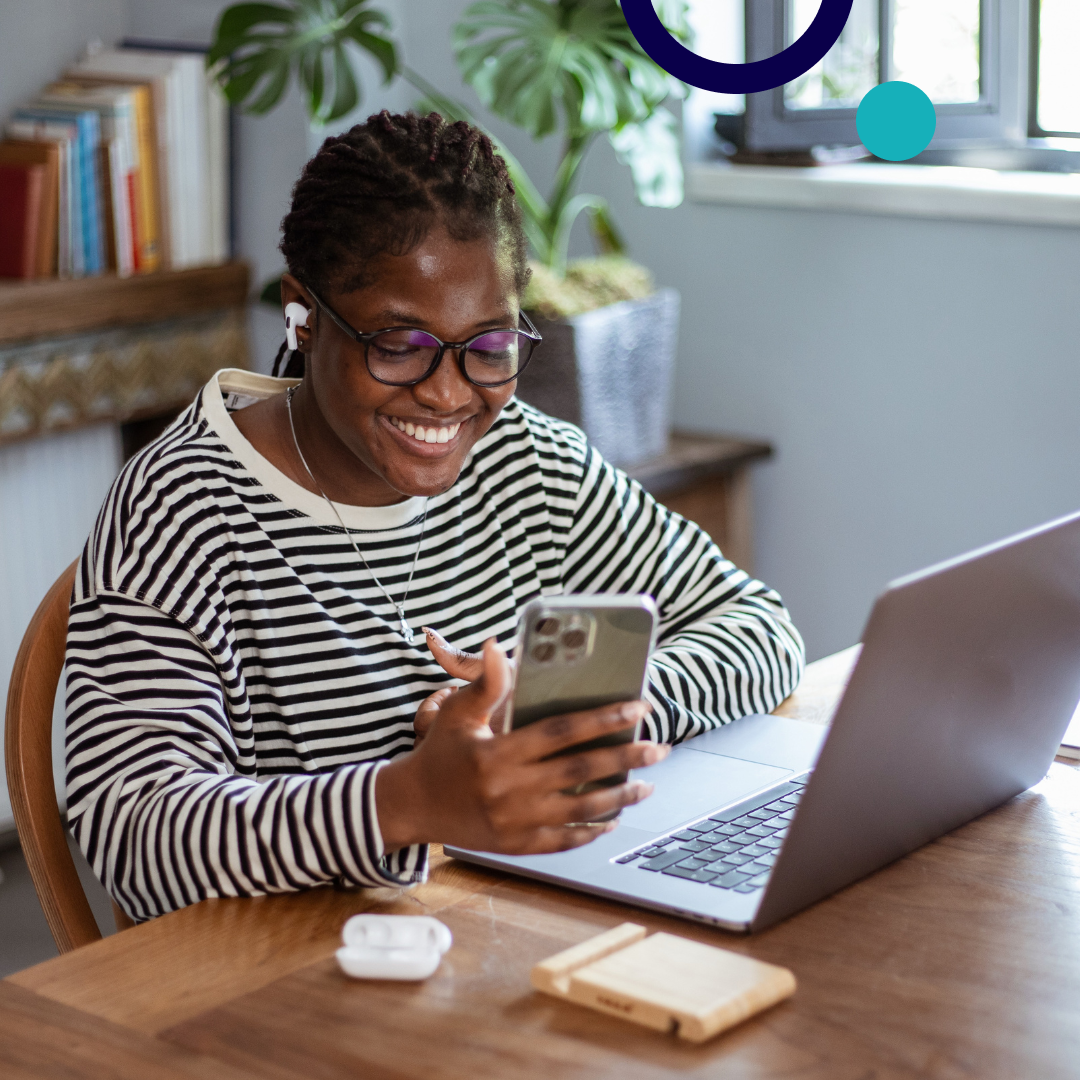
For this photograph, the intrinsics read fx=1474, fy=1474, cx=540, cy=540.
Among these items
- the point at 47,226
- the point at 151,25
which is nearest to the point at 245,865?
the point at 47,226

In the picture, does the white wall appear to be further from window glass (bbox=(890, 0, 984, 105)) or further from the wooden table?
the wooden table

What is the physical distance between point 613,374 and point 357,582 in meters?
1.10

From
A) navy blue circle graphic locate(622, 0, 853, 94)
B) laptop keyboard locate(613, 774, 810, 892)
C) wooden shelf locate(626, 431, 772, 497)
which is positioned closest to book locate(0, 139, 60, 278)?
wooden shelf locate(626, 431, 772, 497)

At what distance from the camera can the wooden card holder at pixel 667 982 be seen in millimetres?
729

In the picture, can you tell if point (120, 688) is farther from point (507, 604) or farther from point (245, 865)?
point (507, 604)

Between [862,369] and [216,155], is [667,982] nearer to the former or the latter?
[862,369]

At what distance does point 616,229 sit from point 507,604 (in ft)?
4.57

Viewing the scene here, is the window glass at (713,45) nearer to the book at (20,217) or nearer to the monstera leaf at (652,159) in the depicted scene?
the monstera leaf at (652,159)

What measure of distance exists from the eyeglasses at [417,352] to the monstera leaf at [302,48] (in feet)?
3.74

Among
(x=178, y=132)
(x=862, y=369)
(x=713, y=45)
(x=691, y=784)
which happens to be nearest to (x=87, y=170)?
(x=178, y=132)

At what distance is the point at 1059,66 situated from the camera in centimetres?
220

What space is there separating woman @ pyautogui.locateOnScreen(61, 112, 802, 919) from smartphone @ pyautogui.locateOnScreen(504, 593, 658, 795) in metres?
0.03

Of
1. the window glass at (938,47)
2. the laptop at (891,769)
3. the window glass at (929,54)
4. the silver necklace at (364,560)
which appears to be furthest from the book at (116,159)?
the laptop at (891,769)

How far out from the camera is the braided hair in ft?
3.61
